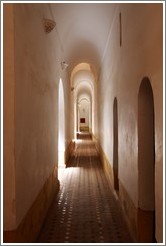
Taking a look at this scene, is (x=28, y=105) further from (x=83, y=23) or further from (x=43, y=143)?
(x=83, y=23)

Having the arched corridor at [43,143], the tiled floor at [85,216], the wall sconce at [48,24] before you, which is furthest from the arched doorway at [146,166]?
the wall sconce at [48,24]

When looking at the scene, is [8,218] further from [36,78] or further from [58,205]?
[58,205]

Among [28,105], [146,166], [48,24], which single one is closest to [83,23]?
[48,24]

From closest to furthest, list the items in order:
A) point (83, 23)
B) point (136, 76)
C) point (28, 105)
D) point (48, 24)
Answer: point (28, 105)
point (136, 76)
point (48, 24)
point (83, 23)

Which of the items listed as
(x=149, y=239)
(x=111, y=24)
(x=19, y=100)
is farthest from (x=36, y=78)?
(x=111, y=24)

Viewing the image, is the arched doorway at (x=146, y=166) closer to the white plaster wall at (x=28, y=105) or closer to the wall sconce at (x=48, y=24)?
the white plaster wall at (x=28, y=105)

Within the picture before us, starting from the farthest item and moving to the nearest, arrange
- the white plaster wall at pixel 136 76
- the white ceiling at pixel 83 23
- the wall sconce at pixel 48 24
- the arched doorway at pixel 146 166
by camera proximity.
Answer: the white ceiling at pixel 83 23, the wall sconce at pixel 48 24, the arched doorway at pixel 146 166, the white plaster wall at pixel 136 76

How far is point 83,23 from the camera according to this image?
28.8 feet

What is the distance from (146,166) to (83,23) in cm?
619

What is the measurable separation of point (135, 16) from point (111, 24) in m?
3.74

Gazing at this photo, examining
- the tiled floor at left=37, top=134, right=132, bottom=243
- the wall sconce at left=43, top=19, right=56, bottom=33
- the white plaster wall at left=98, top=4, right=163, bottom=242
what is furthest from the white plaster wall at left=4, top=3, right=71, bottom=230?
the white plaster wall at left=98, top=4, right=163, bottom=242

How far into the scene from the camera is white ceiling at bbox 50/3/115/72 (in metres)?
7.33

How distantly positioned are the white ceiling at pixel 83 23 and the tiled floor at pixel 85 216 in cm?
507

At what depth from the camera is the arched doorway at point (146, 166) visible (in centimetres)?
416
